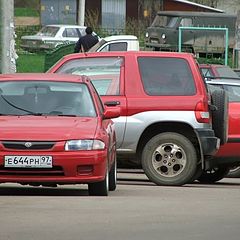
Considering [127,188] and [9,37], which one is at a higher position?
[9,37]

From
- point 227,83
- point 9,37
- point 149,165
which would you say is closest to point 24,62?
point 9,37

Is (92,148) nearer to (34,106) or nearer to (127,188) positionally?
(34,106)

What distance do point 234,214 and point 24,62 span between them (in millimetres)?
27438

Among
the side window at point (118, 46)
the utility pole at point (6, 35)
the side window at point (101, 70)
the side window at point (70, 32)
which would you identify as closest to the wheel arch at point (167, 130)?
the side window at point (101, 70)

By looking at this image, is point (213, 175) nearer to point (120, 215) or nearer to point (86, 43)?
point (120, 215)

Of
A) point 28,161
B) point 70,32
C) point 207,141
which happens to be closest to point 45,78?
point 28,161

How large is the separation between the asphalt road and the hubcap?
67 centimetres

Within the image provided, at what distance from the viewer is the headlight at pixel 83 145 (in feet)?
36.5

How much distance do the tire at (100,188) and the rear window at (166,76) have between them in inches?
90.7

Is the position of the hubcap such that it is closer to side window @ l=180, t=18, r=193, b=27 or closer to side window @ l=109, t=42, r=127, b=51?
side window @ l=109, t=42, r=127, b=51

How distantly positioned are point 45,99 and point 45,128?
959 millimetres

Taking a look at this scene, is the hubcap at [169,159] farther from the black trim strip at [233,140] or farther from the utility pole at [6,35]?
the utility pole at [6,35]

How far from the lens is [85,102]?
12.2 m

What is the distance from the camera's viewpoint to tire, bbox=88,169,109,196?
37.8 ft
